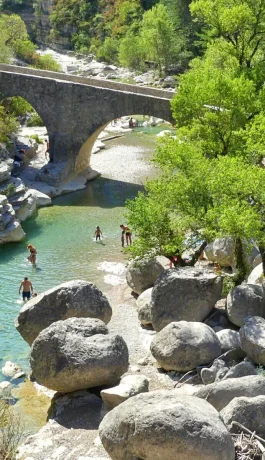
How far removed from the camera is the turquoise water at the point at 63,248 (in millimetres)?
25328

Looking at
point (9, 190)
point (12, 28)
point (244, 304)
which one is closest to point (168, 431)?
point (244, 304)

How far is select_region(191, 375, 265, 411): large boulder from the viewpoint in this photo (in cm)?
1627

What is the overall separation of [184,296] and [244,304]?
210cm

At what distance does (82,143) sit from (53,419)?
2735 cm

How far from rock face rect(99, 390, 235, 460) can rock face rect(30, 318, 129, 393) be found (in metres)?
3.91

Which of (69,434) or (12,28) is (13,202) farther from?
(12,28)

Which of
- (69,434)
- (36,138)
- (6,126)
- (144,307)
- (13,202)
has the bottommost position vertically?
(36,138)

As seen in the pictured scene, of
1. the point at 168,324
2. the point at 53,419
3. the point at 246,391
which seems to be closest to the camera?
the point at 246,391

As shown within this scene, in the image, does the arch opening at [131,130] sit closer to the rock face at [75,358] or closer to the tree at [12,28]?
the tree at [12,28]

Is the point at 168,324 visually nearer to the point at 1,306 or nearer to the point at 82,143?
the point at 1,306

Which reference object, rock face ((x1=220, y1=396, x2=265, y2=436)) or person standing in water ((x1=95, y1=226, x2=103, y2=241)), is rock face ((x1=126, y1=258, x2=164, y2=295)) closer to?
person standing in water ((x1=95, y1=226, x2=103, y2=241))

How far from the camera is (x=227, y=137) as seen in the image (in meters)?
30.2

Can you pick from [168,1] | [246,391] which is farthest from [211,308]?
[168,1]

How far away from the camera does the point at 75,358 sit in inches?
712
